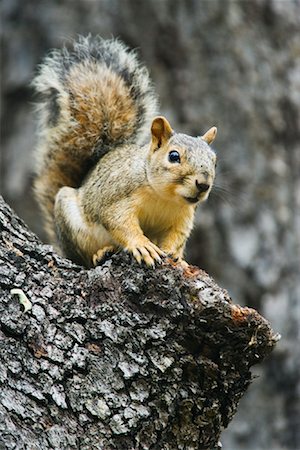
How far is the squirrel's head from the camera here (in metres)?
2.11

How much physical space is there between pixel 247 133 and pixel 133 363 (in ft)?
7.30

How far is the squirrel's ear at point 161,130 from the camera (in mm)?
2303

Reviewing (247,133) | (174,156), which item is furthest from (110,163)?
(247,133)

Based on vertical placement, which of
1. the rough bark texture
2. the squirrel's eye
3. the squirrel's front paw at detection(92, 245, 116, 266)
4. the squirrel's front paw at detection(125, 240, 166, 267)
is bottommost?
the rough bark texture

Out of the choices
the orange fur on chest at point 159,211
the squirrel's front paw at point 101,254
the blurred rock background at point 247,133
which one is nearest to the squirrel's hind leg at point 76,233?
the squirrel's front paw at point 101,254

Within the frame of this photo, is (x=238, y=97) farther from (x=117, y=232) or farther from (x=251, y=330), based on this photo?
(x=251, y=330)

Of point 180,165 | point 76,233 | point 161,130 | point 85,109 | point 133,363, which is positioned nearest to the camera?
point 133,363

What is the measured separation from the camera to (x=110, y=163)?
2.54 metres

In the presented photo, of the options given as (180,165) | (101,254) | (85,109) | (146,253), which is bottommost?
(146,253)

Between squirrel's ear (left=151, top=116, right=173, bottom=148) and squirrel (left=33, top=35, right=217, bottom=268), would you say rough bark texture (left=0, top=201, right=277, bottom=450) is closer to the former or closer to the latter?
squirrel (left=33, top=35, right=217, bottom=268)

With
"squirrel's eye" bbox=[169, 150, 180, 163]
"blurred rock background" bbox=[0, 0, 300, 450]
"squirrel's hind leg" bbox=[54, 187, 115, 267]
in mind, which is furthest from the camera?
"blurred rock background" bbox=[0, 0, 300, 450]

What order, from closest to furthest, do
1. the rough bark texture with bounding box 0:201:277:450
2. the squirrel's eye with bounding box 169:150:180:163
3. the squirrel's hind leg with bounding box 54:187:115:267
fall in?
the rough bark texture with bounding box 0:201:277:450 < the squirrel's eye with bounding box 169:150:180:163 < the squirrel's hind leg with bounding box 54:187:115:267

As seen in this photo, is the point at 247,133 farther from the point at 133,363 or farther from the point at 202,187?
the point at 133,363

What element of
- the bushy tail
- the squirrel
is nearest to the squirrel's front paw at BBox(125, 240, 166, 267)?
the squirrel
